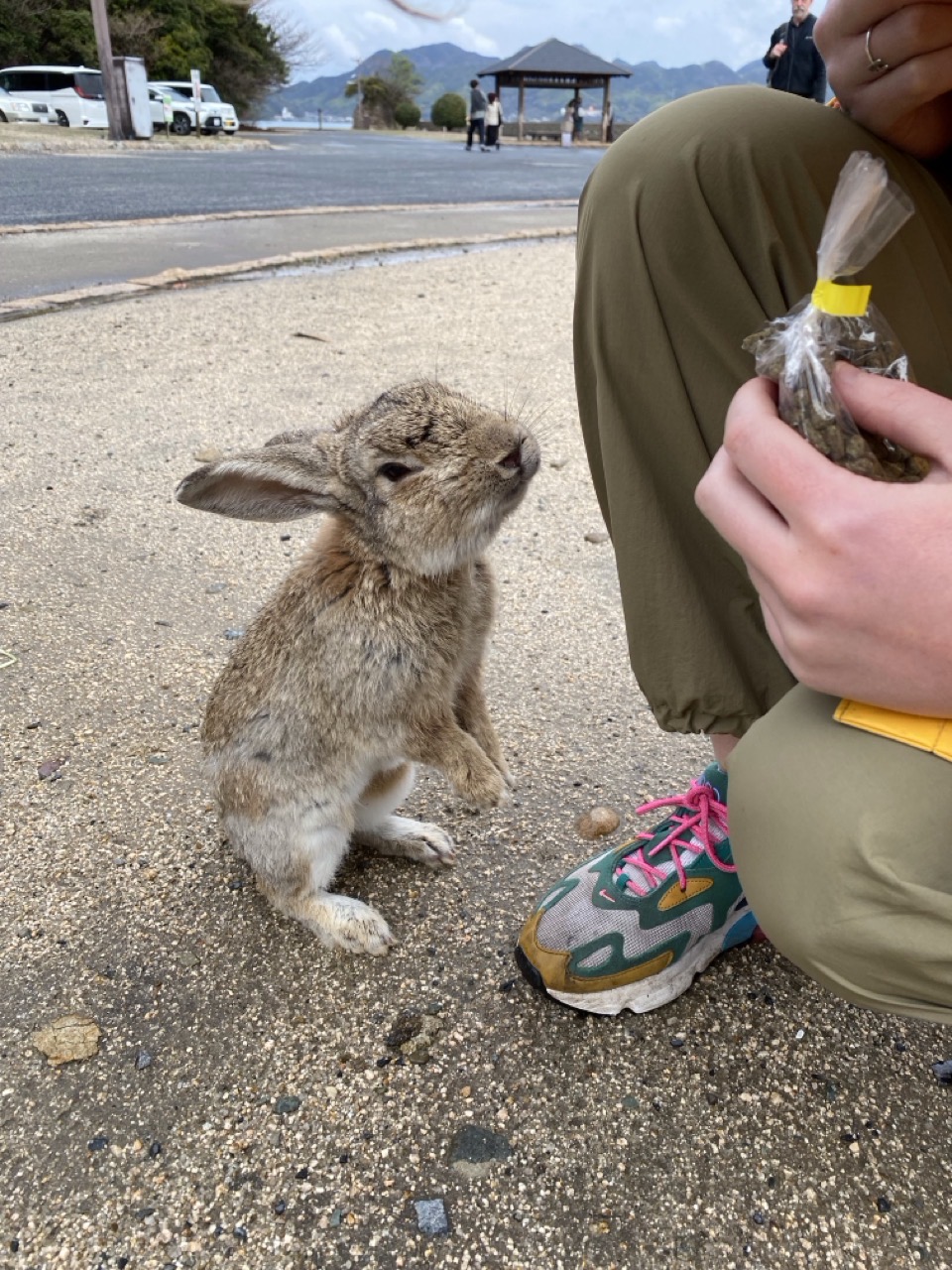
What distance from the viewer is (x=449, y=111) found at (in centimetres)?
4541

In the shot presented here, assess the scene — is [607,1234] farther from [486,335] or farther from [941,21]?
[486,335]

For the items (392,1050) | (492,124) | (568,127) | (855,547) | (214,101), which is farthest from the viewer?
(568,127)

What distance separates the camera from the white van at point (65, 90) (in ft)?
82.3

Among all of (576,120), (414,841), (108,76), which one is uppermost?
(108,76)

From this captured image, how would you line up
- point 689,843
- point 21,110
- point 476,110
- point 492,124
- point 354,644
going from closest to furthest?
point 689,843 → point 354,644 → point 21,110 → point 476,110 → point 492,124

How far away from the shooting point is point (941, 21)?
1.42 meters

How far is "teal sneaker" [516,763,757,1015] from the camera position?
1676 mm

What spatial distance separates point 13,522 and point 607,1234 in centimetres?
299

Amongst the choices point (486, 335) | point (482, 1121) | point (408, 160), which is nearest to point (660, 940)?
point (482, 1121)

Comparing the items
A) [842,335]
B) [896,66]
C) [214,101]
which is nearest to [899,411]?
[842,335]

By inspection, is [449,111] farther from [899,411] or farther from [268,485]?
[899,411]

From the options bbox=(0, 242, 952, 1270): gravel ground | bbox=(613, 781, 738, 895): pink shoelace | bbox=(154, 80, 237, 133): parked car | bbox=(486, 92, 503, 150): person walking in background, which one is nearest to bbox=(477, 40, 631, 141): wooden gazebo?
bbox=(486, 92, 503, 150): person walking in background

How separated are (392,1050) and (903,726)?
105cm

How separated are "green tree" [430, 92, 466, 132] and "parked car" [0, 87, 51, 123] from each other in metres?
24.8
